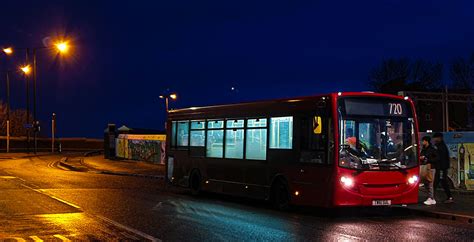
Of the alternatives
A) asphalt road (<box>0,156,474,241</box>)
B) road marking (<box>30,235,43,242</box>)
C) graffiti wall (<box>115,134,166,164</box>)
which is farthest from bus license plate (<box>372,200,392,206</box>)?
graffiti wall (<box>115,134,166,164</box>)

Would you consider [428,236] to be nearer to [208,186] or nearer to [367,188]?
[367,188]

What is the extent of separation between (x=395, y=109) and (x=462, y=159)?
230 inches

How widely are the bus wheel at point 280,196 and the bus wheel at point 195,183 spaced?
3.90 metres

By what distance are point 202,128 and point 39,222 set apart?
23.0 feet

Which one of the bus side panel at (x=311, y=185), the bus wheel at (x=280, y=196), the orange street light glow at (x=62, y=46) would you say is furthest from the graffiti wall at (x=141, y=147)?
the bus side panel at (x=311, y=185)

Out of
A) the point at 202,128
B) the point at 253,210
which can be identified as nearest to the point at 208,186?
the point at 202,128

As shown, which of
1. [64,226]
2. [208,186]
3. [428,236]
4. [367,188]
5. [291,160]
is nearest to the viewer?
[428,236]

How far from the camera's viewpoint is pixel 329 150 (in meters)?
12.8

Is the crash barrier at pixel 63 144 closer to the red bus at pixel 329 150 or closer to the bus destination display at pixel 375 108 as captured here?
the red bus at pixel 329 150

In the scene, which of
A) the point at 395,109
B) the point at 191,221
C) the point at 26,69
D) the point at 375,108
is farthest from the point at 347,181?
the point at 26,69

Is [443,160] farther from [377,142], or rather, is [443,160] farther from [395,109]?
[377,142]

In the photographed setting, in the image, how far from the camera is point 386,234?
34.9ft

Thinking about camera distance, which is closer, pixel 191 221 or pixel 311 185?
pixel 191 221

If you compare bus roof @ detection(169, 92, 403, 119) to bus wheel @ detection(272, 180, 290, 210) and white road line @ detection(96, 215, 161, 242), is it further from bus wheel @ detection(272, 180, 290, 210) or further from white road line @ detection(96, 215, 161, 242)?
white road line @ detection(96, 215, 161, 242)
